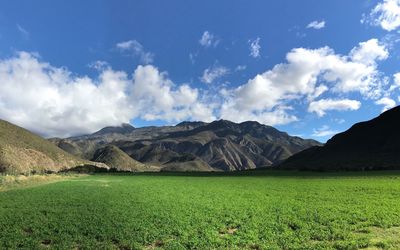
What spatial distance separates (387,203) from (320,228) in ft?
43.5

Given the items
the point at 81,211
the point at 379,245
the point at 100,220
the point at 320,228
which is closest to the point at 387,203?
the point at 320,228

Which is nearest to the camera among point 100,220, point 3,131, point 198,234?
point 198,234

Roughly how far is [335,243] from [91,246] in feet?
46.5

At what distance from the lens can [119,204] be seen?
38.0m

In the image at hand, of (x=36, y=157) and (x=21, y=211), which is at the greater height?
(x=36, y=157)

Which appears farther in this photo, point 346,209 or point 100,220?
point 346,209

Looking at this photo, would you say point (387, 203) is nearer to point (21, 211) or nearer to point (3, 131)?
point (21, 211)

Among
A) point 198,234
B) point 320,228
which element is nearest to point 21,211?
point 198,234

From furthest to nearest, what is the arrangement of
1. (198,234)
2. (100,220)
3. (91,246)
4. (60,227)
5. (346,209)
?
1. (346,209)
2. (100,220)
3. (60,227)
4. (198,234)
5. (91,246)

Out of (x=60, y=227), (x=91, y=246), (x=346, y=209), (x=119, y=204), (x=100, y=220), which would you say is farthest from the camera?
(x=119, y=204)

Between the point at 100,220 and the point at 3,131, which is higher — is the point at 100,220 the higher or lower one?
the lower one

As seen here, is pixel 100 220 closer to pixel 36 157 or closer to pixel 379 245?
pixel 379 245

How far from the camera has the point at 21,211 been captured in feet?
111

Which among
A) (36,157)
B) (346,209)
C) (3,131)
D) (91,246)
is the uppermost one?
(3,131)
